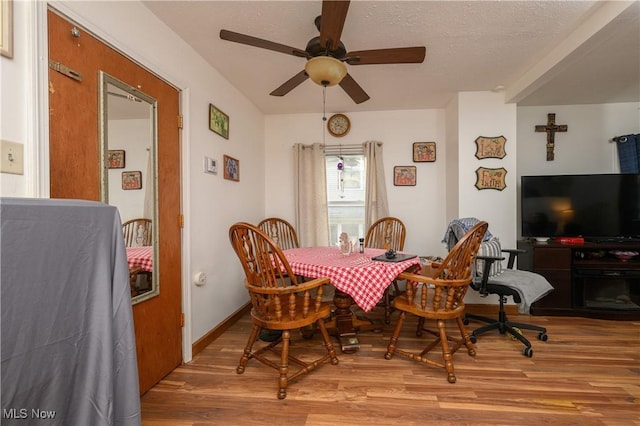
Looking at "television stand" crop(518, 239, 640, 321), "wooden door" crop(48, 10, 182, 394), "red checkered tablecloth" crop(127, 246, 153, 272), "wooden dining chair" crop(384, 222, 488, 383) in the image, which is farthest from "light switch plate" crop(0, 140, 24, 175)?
"television stand" crop(518, 239, 640, 321)

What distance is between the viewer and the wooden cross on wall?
131 inches

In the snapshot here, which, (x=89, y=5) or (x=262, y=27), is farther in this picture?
(x=262, y=27)

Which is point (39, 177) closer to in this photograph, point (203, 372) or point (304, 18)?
point (203, 372)

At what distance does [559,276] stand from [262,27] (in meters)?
3.51

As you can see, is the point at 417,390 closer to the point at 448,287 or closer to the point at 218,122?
the point at 448,287

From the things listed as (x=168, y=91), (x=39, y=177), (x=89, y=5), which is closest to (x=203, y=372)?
(x=39, y=177)

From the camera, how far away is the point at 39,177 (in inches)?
44.6

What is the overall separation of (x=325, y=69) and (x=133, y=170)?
126 centimetres

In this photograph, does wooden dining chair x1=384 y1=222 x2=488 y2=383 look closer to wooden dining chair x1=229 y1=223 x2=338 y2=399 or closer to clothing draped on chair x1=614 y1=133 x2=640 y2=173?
wooden dining chair x1=229 y1=223 x2=338 y2=399

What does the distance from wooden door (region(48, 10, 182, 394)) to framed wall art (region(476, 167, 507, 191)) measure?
9.51 ft

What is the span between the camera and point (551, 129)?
3.34 m

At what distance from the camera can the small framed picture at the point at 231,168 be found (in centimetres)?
266

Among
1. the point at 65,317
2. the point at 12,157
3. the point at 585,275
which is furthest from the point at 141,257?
the point at 585,275

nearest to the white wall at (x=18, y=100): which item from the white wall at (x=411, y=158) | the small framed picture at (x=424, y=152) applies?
the white wall at (x=411, y=158)
